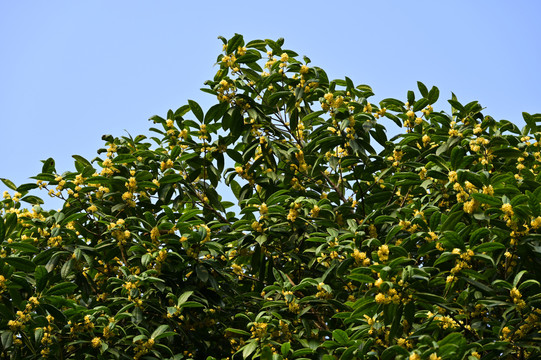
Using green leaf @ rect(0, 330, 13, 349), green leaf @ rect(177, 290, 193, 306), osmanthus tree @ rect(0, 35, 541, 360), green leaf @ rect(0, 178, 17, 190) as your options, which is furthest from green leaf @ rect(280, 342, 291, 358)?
green leaf @ rect(0, 178, 17, 190)

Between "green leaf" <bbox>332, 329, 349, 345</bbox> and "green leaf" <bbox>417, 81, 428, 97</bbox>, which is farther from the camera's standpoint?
"green leaf" <bbox>417, 81, 428, 97</bbox>

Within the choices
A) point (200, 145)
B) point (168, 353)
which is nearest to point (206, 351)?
point (168, 353)

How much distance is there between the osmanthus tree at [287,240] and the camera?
3.68m

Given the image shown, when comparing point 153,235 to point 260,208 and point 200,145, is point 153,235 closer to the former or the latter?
point 260,208

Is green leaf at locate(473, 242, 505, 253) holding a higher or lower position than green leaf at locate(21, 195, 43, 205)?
lower

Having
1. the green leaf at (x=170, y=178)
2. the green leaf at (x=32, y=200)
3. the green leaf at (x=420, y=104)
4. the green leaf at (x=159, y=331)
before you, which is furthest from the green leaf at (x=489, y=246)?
the green leaf at (x=32, y=200)

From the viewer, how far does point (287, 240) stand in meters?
4.93

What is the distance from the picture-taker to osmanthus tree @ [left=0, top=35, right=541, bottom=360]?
368 cm

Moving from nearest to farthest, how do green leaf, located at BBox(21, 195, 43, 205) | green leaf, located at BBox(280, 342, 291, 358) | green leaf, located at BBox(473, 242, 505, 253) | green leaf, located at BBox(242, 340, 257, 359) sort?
green leaf, located at BBox(473, 242, 505, 253)
green leaf, located at BBox(280, 342, 291, 358)
green leaf, located at BBox(242, 340, 257, 359)
green leaf, located at BBox(21, 195, 43, 205)

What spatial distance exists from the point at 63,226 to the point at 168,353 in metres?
1.19

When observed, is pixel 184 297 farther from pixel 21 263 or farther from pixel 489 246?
pixel 489 246

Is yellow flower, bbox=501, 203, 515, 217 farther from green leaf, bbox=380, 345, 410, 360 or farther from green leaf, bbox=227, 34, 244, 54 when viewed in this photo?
Answer: green leaf, bbox=227, 34, 244, 54

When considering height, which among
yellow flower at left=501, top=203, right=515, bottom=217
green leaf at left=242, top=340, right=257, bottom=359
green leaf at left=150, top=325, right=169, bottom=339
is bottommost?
green leaf at left=242, top=340, right=257, bottom=359

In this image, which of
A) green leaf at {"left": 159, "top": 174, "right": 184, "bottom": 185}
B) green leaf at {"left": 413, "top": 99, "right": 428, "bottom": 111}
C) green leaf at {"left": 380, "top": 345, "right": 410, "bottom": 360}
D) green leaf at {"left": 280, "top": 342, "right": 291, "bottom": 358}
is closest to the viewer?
green leaf at {"left": 380, "top": 345, "right": 410, "bottom": 360}
